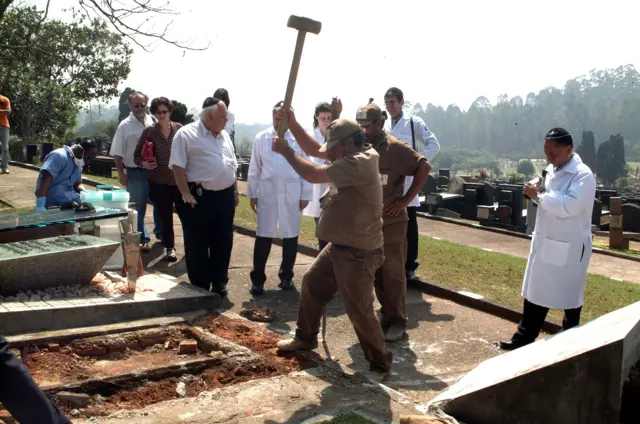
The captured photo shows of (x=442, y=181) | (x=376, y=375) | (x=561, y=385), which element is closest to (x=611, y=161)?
(x=442, y=181)

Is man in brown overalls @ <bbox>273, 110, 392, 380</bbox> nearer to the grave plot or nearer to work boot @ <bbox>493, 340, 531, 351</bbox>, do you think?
the grave plot

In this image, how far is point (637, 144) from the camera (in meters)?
160

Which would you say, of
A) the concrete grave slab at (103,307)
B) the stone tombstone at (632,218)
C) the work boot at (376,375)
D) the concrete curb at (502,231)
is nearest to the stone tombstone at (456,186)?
the concrete curb at (502,231)

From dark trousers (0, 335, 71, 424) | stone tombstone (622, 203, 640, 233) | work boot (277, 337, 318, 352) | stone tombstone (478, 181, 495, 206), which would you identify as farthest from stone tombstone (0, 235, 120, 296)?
stone tombstone (622, 203, 640, 233)

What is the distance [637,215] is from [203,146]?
14718 mm

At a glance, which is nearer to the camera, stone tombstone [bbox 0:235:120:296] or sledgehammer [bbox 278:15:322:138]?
sledgehammer [bbox 278:15:322:138]

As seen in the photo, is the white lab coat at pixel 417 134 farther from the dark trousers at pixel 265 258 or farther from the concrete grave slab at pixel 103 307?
the concrete grave slab at pixel 103 307

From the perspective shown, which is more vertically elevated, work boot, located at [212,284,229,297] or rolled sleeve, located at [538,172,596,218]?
rolled sleeve, located at [538,172,596,218]

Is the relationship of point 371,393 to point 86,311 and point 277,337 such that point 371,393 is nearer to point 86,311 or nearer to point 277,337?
point 277,337

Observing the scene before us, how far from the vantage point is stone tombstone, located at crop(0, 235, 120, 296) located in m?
5.52

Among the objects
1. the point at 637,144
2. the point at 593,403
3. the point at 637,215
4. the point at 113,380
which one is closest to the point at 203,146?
the point at 113,380

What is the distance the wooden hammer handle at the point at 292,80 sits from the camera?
17.1 feet

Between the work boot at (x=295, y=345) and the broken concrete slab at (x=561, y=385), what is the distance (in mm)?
1202

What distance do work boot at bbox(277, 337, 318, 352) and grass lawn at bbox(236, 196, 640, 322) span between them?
2.69 metres
